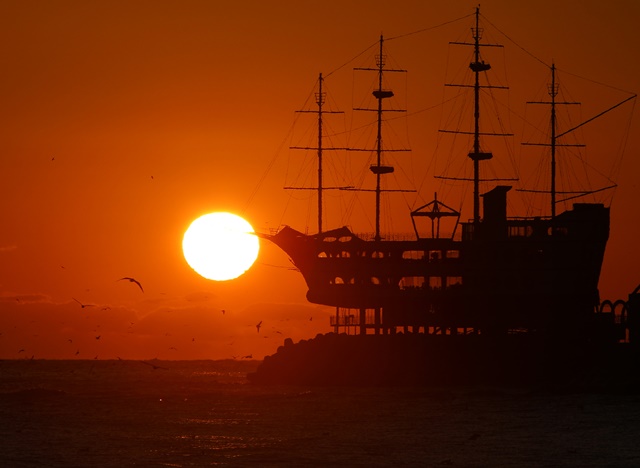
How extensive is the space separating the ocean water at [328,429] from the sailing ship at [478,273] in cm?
837

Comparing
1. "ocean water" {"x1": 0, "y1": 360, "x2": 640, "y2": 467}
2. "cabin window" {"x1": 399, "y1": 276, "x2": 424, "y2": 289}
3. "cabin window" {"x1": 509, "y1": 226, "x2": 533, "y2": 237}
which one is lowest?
"ocean water" {"x1": 0, "y1": 360, "x2": 640, "y2": 467}

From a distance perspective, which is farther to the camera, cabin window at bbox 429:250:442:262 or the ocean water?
cabin window at bbox 429:250:442:262

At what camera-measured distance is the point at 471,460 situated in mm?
55250

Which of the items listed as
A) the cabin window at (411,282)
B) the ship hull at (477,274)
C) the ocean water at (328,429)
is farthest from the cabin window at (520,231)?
the ocean water at (328,429)

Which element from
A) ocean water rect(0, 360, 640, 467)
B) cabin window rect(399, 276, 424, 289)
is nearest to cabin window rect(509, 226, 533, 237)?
cabin window rect(399, 276, 424, 289)

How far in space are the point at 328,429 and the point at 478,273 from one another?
132 ft

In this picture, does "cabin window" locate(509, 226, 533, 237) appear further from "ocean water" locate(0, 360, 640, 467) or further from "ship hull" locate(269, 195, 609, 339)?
"ocean water" locate(0, 360, 640, 467)

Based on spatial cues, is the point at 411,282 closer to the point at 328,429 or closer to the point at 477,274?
the point at 477,274

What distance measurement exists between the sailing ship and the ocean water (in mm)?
8369

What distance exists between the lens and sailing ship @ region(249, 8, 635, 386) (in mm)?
107688

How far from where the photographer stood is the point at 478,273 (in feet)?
357

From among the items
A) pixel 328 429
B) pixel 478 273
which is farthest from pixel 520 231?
pixel 328 429

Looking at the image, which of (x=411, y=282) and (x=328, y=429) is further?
(x=411, y=282)

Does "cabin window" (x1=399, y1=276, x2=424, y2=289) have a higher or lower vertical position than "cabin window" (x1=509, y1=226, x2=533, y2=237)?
lower
